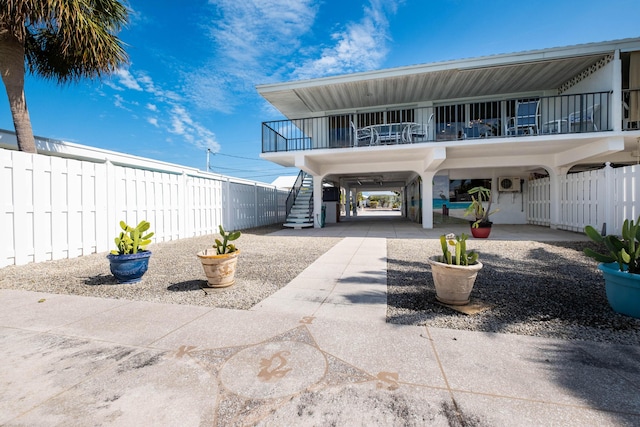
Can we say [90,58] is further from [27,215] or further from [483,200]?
[483,200]

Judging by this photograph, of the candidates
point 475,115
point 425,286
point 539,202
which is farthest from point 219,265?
point 539,202

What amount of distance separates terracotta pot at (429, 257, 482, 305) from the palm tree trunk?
872cm

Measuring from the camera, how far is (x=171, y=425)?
1.57 meters

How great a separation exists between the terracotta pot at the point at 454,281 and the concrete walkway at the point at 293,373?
2.17 feet

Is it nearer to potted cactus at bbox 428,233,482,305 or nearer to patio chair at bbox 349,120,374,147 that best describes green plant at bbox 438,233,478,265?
potted cactus at bbox 428,233,482,305

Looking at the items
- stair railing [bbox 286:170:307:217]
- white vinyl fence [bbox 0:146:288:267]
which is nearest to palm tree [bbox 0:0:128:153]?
white vinyl fence [bbox 0:146:288:267]

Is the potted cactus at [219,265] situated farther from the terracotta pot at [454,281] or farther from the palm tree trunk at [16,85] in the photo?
the palm tree trunk at [16,85]

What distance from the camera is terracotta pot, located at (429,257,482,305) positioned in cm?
315

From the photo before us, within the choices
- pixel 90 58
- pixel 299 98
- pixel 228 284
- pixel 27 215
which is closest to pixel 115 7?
pixel 90 58

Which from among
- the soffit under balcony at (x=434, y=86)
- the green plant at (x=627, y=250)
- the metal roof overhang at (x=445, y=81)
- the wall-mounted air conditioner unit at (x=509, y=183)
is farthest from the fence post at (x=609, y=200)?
the green plant at (x=627, y=250)

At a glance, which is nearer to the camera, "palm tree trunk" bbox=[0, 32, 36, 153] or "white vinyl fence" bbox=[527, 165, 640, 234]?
"palm tree trunk" bbox=[0, 32, 36, 153]

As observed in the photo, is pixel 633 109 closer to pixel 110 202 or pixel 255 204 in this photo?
pixel 255 204

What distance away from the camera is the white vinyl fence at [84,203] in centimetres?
528

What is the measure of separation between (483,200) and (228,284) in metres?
14.3
